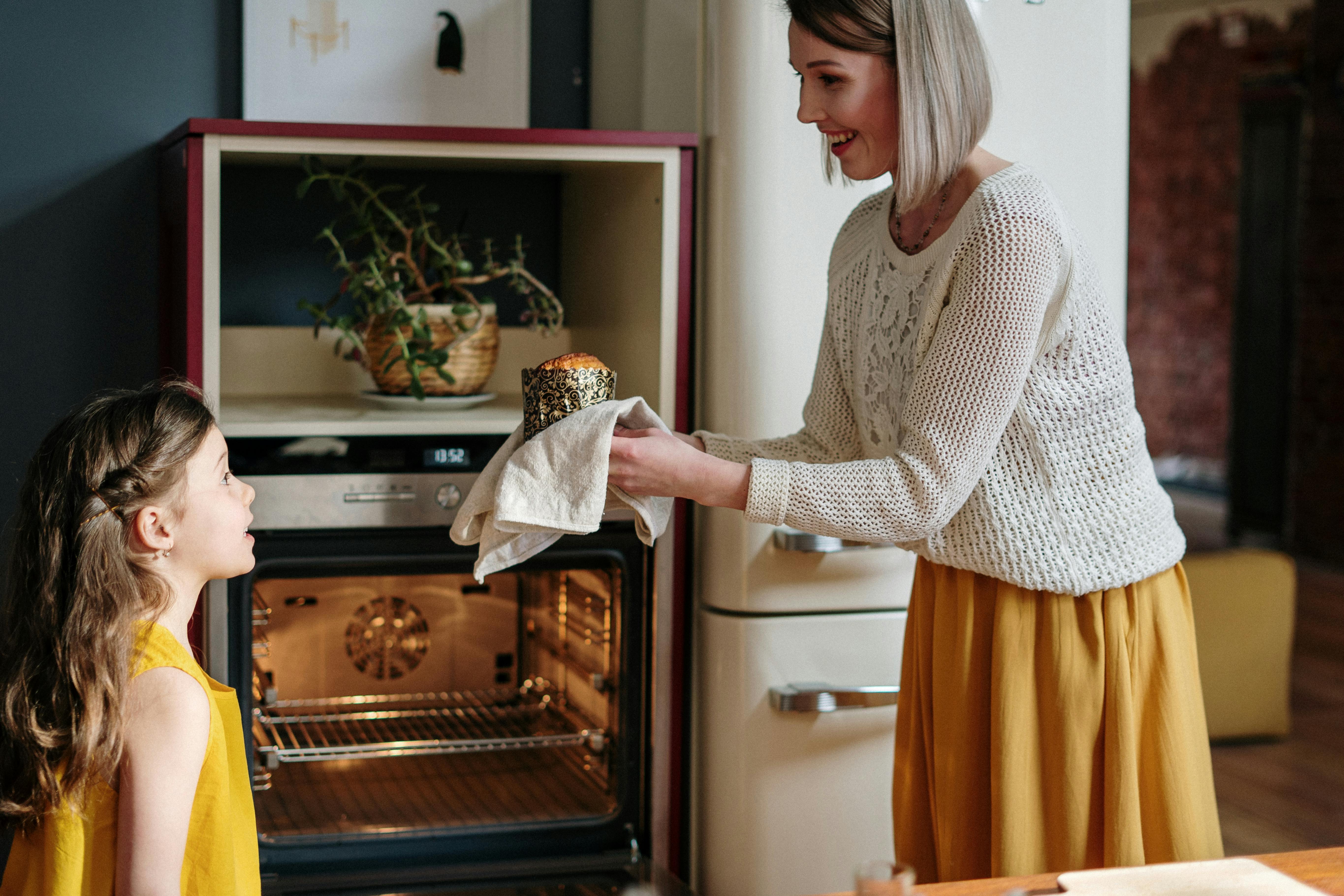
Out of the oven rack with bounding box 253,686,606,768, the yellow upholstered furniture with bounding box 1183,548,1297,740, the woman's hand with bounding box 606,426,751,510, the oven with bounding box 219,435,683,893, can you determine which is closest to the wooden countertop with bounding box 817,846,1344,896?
the woman's hand with bounding box 606,426,751,510

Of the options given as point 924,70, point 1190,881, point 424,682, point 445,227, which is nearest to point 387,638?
point 424,682

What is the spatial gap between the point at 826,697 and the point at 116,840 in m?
1.05

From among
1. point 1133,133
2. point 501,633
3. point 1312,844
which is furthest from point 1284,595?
point 1133,133

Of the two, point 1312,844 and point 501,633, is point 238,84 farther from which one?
point 1312,844

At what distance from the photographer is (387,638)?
2.15m

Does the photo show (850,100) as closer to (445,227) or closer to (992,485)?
(992,485)

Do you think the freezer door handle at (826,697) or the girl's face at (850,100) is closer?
the girl's face at (850,100)

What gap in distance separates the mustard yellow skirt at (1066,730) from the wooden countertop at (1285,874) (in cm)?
36

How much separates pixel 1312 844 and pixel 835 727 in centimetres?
142

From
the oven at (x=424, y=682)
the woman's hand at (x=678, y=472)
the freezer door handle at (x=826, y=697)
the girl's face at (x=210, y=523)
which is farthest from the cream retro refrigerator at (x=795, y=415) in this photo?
the girl's face at (x=210, y=523)

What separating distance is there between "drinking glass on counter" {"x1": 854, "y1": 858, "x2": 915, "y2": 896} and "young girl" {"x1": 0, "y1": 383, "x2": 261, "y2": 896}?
604 millimetres

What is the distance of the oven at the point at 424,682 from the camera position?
1.80 metres

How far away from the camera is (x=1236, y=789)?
307cm

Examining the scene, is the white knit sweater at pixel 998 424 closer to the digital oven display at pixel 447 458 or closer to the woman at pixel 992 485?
the woman at pixel 992 485
